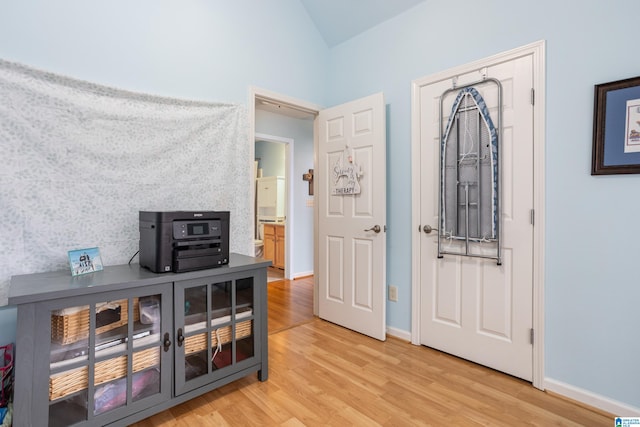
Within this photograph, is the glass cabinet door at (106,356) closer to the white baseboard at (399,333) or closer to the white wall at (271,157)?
the white baseboard at (399,333)

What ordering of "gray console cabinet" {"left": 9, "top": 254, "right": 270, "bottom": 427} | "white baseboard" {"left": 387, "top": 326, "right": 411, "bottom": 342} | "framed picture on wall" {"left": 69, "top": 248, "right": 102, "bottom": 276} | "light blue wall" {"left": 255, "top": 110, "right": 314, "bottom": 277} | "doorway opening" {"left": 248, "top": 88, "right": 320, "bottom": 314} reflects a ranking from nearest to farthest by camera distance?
"gray console cabinet" {"left": 9, "top": 254, "right": 270, "bottom": 427}, "framed picture on wall" {"left": 69, "top": 248, "right": 102, "bottom": 276}, "white baseboard" {"left": 387, "top": 326, "right": 411, "bottom": 342}, "doorway opening" {"left": 248, "top": 88, "right": 320, "bottom": 314}, "light blue wall" {"left": 255, "top": 110, "right": 314, "bottom": 277}

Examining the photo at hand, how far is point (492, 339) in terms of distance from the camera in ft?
7.07

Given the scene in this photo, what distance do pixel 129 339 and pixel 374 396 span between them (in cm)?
134

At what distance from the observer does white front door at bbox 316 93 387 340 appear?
2656mm

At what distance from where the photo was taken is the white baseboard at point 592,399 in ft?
5.48

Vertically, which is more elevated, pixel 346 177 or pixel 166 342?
pixel 346 177

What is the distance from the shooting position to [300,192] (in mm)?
4879

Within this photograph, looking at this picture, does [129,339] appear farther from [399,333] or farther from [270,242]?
[270,242]

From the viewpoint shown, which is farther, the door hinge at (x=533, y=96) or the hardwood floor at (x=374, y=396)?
the door hinge at (x=533, y=96)

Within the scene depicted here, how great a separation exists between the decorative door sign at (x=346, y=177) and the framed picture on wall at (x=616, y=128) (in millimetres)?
1557

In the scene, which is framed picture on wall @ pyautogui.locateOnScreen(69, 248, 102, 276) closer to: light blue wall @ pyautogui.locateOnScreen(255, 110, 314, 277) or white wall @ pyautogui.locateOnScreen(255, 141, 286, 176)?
light blue wall @ pyautogui.locateOnScreen(255, 110, 314, 277)

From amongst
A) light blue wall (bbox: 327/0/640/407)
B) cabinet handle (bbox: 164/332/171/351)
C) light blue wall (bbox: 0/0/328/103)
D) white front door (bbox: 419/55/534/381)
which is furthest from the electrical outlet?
light blue wall (bbox: 0/0/328/103)

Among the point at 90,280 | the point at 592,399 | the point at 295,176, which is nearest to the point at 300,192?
the point at 295,176

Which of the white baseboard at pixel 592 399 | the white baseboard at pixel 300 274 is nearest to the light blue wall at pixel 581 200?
the white baseboard at pixel 592 399
